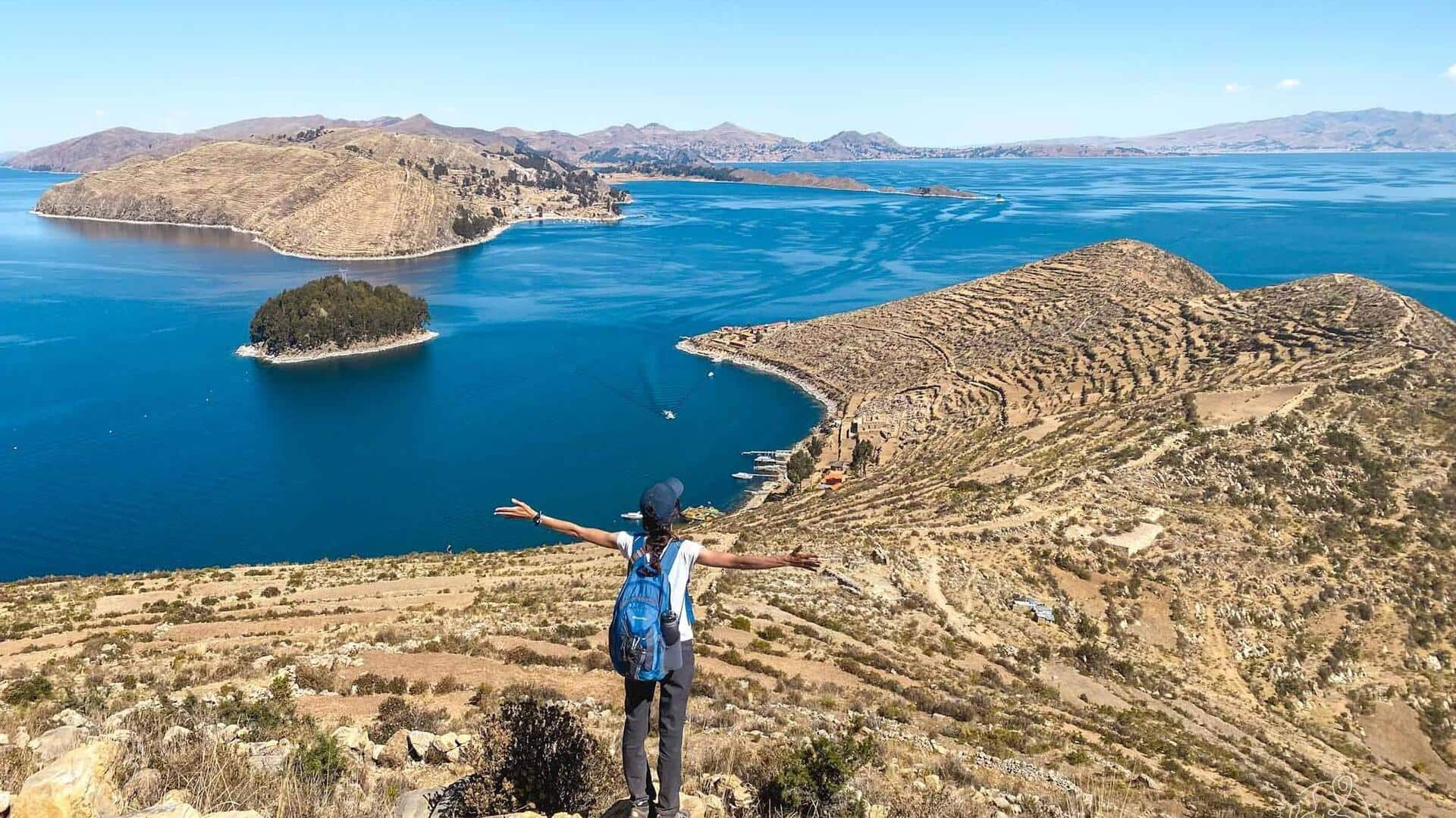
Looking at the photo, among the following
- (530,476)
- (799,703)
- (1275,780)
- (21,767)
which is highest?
(21,767)

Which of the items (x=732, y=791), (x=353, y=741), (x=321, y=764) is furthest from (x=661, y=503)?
(x=353, y=741)

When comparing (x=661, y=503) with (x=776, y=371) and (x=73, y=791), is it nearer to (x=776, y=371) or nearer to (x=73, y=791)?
(x=73, y=791)

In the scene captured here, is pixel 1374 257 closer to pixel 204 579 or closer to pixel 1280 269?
pixel 1280 269

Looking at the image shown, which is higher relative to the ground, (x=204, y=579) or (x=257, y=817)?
(x=257, y=817)

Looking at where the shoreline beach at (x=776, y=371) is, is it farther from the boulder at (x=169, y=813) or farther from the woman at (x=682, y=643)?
the boulder at (x=169, y=813)

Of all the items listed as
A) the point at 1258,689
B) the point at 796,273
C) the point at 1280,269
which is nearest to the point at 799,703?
the point at 1258,689

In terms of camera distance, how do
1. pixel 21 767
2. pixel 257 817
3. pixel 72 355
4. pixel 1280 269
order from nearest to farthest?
1. pixel 257 817
2. pixel 21 767
3. pixel 72 355
4. pixel 1280 269

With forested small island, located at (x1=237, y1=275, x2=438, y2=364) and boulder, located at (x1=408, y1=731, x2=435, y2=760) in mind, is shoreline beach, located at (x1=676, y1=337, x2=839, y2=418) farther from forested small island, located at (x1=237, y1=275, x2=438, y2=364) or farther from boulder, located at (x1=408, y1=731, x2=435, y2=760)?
boulder, located at (x1=408, y1=731, x2=435, y2=760)
